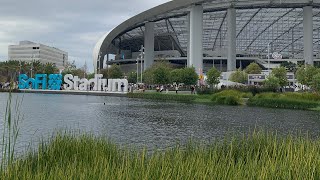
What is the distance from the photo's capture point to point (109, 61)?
376 ft

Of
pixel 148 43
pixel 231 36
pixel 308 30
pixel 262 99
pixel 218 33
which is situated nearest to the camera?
pixel 262 99

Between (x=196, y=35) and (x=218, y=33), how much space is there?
32610 millimetres

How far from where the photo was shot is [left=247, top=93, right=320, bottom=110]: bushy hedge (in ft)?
113

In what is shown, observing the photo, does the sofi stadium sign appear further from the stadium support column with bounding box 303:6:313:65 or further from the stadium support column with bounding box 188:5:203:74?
the stadium support column with bounding box 303:6:313:65

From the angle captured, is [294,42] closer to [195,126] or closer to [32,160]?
[195,126]

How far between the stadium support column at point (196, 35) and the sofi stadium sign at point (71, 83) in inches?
638

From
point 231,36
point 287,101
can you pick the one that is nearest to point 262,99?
point 287,101

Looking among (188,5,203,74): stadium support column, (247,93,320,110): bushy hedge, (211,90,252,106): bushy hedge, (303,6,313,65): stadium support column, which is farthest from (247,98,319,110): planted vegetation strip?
(303,6,313,65): stadium support column

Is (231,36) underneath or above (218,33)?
underneath

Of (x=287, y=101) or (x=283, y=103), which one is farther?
(x=283, y=103)

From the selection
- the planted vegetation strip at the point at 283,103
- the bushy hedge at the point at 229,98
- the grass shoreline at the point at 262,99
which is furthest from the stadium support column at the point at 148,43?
the planted vegetation strip at the point at 283,103

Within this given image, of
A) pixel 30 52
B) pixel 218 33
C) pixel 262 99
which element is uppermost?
pixel 218 33

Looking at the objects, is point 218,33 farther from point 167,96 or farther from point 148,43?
point 167,96

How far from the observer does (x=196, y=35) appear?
7106cm
